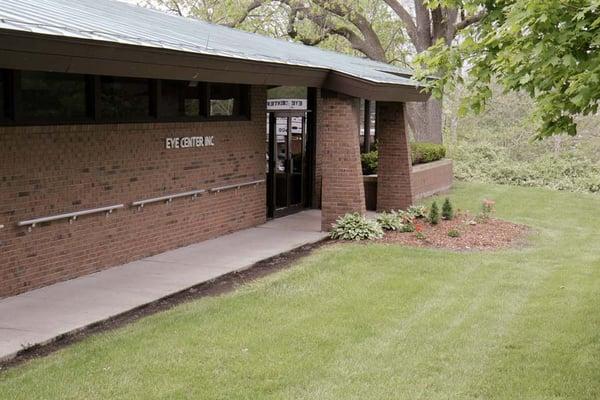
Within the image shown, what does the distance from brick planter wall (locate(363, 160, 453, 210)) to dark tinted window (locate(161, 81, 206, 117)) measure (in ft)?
18.6

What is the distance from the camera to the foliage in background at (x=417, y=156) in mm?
18219

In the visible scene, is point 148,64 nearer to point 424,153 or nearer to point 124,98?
point 124,98

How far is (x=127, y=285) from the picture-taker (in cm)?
945

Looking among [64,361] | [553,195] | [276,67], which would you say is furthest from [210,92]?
[553,195]

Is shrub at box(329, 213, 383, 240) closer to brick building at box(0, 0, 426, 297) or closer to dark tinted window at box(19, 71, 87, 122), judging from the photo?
brick building at box(0, 0, 426, 297)

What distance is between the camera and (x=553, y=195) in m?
22.6

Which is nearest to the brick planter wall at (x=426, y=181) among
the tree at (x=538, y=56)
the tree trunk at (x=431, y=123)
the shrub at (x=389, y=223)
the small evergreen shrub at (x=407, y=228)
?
the shrub at (x=389, y=223)

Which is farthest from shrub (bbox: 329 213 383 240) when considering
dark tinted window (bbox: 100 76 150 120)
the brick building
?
dark tinted window (bbox: 100 76 150 120)

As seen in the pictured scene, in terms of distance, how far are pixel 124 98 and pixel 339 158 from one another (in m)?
4.34

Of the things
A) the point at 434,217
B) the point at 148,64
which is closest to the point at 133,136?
the point at 148,64

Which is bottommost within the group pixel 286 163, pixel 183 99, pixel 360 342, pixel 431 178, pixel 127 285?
pixel 360 342

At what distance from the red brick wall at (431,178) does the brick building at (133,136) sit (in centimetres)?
474

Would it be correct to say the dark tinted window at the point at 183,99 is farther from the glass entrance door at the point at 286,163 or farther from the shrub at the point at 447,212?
the shrub at the point at 447,212

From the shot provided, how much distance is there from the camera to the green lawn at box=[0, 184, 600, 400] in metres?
6.11
